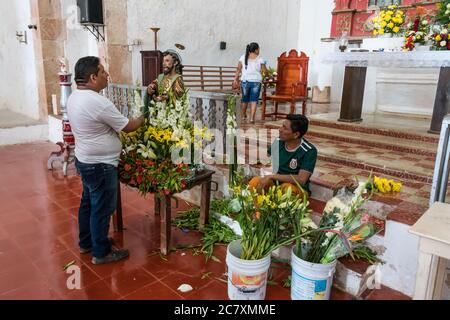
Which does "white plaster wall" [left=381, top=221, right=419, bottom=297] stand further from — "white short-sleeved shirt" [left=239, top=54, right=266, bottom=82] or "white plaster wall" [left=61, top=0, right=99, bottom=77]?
"white plaster wall" [left=61, top=0, right=99, bottom=77]

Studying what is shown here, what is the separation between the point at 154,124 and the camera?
2.94 m

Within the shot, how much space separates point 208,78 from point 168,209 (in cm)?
692

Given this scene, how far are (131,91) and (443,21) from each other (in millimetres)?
4346

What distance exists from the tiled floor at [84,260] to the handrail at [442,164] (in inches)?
38.5

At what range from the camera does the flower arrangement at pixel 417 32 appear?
4.71 meters

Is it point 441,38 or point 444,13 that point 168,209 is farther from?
point 444,13

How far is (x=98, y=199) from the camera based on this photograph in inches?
104

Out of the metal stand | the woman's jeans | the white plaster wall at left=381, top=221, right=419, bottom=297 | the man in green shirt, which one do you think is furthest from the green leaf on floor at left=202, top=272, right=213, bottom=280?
the woman's jeans

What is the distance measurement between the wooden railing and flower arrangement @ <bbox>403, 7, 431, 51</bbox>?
15.8ft

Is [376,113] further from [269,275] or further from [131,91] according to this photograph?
[269,275]

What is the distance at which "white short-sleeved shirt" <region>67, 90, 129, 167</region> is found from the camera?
8.03 feet

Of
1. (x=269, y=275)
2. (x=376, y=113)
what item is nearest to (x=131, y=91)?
(x=269, y=275)

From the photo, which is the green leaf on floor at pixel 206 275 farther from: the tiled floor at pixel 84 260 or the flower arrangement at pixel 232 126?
the flower arrangement at pixel 232 126

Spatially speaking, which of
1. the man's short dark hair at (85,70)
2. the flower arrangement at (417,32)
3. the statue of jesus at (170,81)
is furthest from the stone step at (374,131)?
the man's short dark hair at (85,70)
